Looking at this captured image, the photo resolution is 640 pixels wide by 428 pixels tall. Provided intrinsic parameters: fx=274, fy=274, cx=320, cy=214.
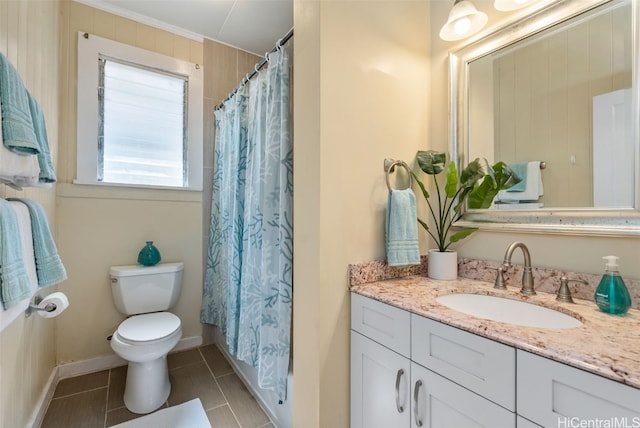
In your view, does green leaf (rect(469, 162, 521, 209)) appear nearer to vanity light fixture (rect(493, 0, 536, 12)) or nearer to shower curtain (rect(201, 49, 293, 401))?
vanity light fixture (rect(493, 0, 536, 12))

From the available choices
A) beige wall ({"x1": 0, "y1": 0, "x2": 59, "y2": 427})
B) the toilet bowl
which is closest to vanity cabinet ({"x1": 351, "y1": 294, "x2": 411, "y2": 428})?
the toilet bowl

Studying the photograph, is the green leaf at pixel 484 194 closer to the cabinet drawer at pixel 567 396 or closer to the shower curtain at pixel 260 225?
the cabinet drawer at pixel 567 396

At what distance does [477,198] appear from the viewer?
1.19 m

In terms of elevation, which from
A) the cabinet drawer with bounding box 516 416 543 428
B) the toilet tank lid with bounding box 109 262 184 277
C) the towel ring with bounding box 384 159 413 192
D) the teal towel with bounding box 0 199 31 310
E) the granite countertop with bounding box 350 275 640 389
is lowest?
the cabinet drawer with bounding box 516 416 543 428

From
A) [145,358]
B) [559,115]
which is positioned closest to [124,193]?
[145,358]

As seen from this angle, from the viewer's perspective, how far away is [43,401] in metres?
1.50

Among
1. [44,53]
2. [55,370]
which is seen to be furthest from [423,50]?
[55,370]

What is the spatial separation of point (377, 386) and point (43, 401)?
1844 mm

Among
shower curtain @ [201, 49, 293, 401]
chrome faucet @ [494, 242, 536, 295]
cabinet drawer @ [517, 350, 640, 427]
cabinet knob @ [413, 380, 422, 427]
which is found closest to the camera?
cabinet drawer @ [517, 350, 640, 427]

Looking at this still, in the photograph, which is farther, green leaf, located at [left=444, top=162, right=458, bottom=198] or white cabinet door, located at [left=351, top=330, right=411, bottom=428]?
green leaf, located at [left=444, top=162, right=458, bottom=198]

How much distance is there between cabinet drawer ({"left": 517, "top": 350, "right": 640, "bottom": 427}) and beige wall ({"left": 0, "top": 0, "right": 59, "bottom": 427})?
164cm

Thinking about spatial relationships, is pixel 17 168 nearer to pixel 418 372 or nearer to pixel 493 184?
pixel 418 372

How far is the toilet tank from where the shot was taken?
5.99 ft

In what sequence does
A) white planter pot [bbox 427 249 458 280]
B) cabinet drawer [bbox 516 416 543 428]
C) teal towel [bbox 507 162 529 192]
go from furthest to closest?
white planter pot [bbox 427 249 458 280], teal towel [bbox 507 162 529 192], cabinet drawer [bbox 516 416 543 428]
